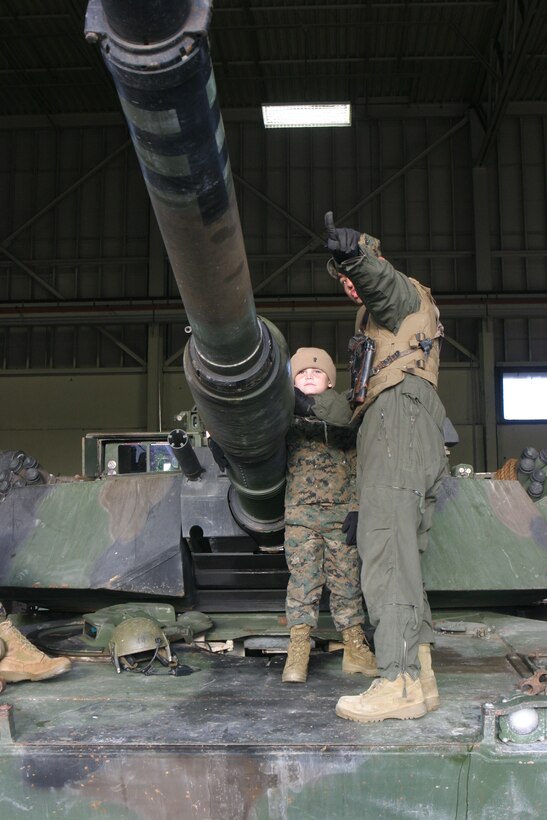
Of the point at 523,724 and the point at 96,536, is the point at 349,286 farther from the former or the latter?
the point at 96,536

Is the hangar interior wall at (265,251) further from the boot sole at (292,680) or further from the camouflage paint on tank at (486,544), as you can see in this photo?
the boot sole at (292,680)

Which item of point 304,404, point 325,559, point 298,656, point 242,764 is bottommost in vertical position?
point 242,764

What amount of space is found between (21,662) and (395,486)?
174cm

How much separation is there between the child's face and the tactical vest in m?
0.60

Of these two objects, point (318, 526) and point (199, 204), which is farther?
point (318, 526)

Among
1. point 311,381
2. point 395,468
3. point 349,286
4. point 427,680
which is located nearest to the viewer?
point 427,680

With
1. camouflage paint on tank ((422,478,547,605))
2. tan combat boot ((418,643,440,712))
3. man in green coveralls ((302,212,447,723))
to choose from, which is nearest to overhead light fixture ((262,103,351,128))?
camouflage paint on tank ((422,478,547,605))

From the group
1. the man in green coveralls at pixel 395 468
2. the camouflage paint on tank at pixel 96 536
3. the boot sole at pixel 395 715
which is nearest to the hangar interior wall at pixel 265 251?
the camouflage paint on tank at pixel 96 536

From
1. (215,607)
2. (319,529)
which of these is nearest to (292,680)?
(319,529)

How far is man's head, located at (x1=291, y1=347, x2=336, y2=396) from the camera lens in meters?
4.60

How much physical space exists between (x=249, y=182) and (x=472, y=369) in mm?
6092

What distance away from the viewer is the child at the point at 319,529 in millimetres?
4207

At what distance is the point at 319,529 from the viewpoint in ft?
14.3

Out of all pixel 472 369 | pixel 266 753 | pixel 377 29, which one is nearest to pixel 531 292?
pixel 472 369
